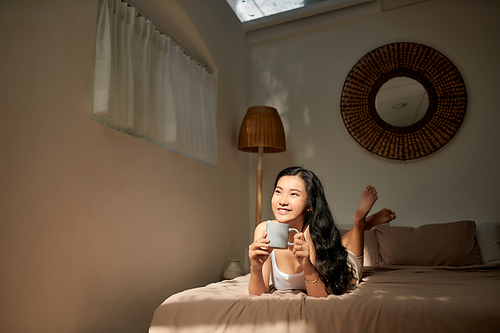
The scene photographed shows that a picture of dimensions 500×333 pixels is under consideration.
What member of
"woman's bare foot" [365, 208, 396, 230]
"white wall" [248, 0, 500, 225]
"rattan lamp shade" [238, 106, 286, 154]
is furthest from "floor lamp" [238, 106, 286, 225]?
"woman's bare foot" [365, 208, 396, 230]

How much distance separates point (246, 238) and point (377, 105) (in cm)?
186

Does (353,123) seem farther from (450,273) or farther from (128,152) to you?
(128,152)

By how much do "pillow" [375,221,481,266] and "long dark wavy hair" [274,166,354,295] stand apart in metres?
1.09

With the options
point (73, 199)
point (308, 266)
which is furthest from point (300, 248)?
point (73, 199)

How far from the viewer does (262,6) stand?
3.55m

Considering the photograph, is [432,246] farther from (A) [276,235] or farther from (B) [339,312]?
(A) [276,235]

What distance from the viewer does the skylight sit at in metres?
3.49

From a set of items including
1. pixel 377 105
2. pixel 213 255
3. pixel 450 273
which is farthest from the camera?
pixel 377 105

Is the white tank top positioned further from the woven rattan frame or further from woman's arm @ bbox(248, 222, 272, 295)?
the woven rattan frame

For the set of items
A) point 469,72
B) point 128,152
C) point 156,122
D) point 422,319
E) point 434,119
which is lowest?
point 422,319

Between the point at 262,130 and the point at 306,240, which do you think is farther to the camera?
the point at 262,130

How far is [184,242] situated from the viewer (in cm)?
254

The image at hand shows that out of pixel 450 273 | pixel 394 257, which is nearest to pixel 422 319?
pixel 450 273

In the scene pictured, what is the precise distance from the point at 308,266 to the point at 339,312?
0.20 metres
